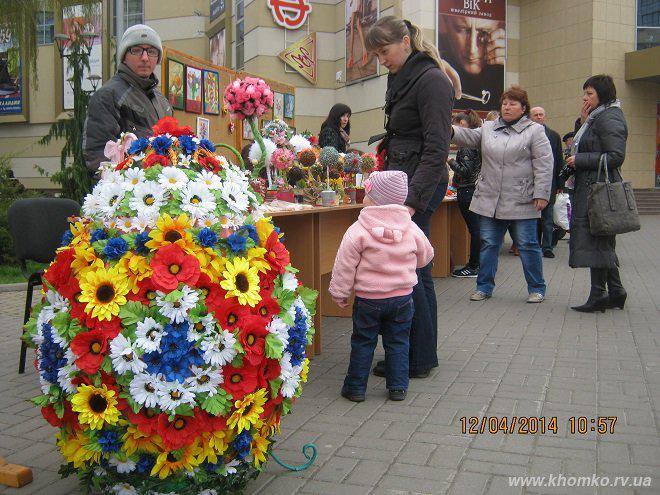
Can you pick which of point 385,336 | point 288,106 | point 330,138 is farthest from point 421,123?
point 288,106

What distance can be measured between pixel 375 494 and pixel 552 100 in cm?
2139

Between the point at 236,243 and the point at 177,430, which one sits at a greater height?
the point at 236,243

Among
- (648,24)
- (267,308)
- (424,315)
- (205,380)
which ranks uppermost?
(648,24)

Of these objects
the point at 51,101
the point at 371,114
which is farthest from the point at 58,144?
the point at 371,114

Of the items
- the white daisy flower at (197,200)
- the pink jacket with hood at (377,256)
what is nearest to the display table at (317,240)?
the pink jacket with hood at (377,256)


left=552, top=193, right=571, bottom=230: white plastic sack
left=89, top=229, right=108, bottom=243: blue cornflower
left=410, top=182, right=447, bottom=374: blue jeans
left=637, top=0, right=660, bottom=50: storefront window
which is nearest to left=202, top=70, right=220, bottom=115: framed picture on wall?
left=410, top=182, right=447, bottom=374: blue jeans

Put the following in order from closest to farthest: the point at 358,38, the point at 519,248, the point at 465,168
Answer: the point at 519,248
the point at 465,168
the point at 358,38

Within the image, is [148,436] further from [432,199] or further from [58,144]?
[58,144]

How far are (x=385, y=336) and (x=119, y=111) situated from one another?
2147mm

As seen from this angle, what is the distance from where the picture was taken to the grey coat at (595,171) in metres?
6.28

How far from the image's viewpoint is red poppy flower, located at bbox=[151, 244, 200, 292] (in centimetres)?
247

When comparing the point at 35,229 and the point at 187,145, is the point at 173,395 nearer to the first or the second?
the point at 187,145

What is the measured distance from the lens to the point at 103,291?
8.20 ft

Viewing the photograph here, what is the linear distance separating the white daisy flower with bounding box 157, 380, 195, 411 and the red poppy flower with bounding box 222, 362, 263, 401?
143 millimetres
